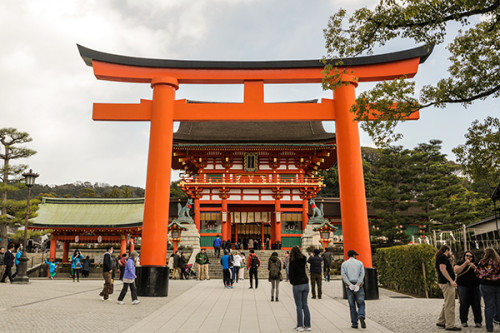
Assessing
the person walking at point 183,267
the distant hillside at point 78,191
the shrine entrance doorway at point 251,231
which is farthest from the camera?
the distant hillside at point 78,191

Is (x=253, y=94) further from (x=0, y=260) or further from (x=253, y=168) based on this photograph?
(x=253, y=168)

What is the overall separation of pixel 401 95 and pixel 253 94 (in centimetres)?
533

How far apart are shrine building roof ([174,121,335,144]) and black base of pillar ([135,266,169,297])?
17.3m

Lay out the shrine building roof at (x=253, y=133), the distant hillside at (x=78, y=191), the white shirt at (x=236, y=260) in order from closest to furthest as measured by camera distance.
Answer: the white shirt at (x=236, y=260) < the shrine building roof at (x=253, y=133) < the distant hillside at (x=78, y=191)

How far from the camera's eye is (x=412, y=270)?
1216cm

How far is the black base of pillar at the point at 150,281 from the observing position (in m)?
10.8

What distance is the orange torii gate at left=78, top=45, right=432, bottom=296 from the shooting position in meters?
11.0

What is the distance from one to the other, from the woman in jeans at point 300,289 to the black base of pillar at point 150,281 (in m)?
5.51

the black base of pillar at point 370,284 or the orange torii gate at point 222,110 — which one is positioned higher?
the orange torii gate at point 222,110

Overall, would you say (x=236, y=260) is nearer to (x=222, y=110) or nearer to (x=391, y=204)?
(x=222, y=110)

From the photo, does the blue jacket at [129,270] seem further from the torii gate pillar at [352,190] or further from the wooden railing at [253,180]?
the wooden railing at [253,180]

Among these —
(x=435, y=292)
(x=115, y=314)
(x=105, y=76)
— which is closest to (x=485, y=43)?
(x=435, y=292)

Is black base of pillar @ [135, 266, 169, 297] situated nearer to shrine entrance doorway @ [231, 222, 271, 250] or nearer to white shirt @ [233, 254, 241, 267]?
white shirt @ [233, 254, 241, 267]

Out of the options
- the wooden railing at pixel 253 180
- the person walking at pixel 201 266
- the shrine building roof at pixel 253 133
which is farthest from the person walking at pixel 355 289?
the wooden railing at pixel 253 180
